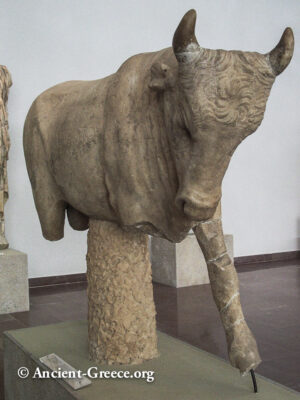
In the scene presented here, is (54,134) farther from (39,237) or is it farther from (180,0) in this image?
(180,0)

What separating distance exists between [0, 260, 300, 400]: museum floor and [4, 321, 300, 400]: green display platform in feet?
1.82

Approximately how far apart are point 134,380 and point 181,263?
3325mm

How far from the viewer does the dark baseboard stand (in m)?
5.24

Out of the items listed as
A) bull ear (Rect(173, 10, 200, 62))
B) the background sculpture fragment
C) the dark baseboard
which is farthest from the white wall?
bull ear (Rect(173, 10, 200, 62))

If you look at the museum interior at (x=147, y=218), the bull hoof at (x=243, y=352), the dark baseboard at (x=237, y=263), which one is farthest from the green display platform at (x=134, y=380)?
the dark baseboard at (x=237, y=263)

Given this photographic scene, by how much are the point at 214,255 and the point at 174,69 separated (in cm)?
59

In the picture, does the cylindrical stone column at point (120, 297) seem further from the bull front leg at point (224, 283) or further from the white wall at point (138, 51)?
the white wall at point (138, 51)

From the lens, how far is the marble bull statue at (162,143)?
127cm

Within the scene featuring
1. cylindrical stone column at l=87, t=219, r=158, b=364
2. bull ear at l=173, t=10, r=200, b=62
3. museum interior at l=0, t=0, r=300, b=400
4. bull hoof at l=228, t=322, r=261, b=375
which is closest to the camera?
bull ear at l=173, t=10, r=200, b=62

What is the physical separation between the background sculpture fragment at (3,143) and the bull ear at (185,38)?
3.59 metres

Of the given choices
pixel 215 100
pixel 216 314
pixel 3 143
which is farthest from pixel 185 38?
pixel 3 143

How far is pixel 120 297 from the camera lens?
1.86 m

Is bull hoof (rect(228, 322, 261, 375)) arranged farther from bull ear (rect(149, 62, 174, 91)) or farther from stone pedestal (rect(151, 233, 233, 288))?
stone pedestal (rect(151, 233, 233, 288))

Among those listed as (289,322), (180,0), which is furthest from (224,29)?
(289,322)
